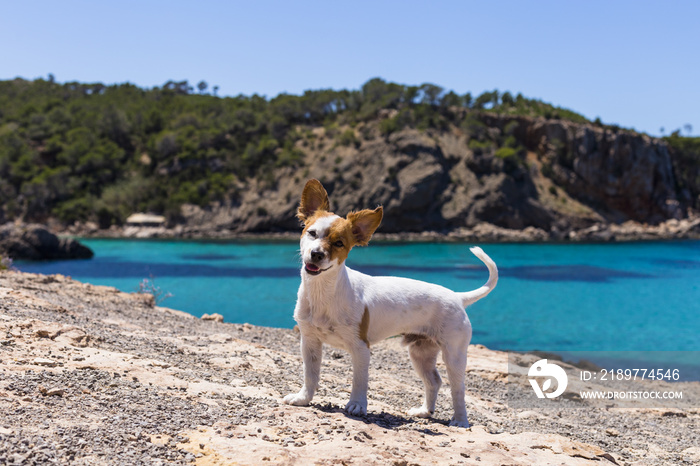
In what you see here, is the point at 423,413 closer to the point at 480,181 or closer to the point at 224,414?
the point at 224,414

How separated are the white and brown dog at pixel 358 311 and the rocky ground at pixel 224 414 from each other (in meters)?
0.36

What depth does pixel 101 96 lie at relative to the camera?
103 metres

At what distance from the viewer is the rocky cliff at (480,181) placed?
234ft

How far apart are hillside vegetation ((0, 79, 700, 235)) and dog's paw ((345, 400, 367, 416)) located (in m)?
66.5

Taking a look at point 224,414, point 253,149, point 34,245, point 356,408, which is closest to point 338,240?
point 356,408

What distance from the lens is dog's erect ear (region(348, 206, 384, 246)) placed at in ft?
16.1

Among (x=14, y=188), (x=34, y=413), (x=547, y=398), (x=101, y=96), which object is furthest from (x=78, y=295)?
(x=101, y=96)

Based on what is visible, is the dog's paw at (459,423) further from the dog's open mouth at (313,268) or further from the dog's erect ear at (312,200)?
the dog's erect ear at (312,200)

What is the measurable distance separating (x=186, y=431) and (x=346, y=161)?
237 ft

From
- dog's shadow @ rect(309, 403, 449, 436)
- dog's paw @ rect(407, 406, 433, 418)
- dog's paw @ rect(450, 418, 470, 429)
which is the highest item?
dog's shadow @ rect(309, 403, 449, 436)

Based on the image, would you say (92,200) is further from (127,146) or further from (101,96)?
(101,96)

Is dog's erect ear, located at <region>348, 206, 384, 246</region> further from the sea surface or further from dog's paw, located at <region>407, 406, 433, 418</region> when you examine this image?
the sea surface

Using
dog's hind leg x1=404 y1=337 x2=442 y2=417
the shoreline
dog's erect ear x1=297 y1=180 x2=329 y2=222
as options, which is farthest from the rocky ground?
the shoreline

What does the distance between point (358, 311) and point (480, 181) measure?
2822 inches
